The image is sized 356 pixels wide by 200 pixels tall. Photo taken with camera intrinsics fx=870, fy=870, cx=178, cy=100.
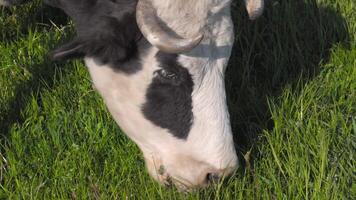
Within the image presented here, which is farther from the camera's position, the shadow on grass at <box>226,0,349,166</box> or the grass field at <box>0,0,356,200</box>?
the shadow on grass at <box>226,0,349,166</box>

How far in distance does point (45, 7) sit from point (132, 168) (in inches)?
74.9

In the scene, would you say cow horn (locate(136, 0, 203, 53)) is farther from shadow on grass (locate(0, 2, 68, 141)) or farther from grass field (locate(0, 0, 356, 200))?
shadow on grass (locate(0, 2, 68, 141))

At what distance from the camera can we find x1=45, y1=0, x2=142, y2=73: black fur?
11.8 ft

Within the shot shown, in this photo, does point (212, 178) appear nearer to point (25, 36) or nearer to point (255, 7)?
point (255, 7)

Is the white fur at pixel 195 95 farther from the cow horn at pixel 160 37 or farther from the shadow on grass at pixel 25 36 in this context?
the shadow on grass at pixel 25 36

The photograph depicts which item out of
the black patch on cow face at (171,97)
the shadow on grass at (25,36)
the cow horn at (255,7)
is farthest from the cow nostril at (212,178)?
the shadow on grass at (25,36)

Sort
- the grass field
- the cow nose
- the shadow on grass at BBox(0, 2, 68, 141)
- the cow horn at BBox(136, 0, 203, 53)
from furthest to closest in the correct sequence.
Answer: the shadow on grass at BBox(0, 2, 68, 141), the grass field, the cow nose, the cow horn at BBox(136, 0, 203, 53)

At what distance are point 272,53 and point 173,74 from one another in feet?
4.57

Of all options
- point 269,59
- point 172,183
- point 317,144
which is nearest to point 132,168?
point 172,183

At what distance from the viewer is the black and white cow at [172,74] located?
3.59 m

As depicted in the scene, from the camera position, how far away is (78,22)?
12.5 ft

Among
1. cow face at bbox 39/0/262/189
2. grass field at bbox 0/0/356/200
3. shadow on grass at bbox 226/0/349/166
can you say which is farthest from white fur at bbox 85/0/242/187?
shadow on grass at bbox 226/0/349/166

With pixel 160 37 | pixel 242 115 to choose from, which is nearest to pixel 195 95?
pixel 160 37

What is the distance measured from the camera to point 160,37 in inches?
135
